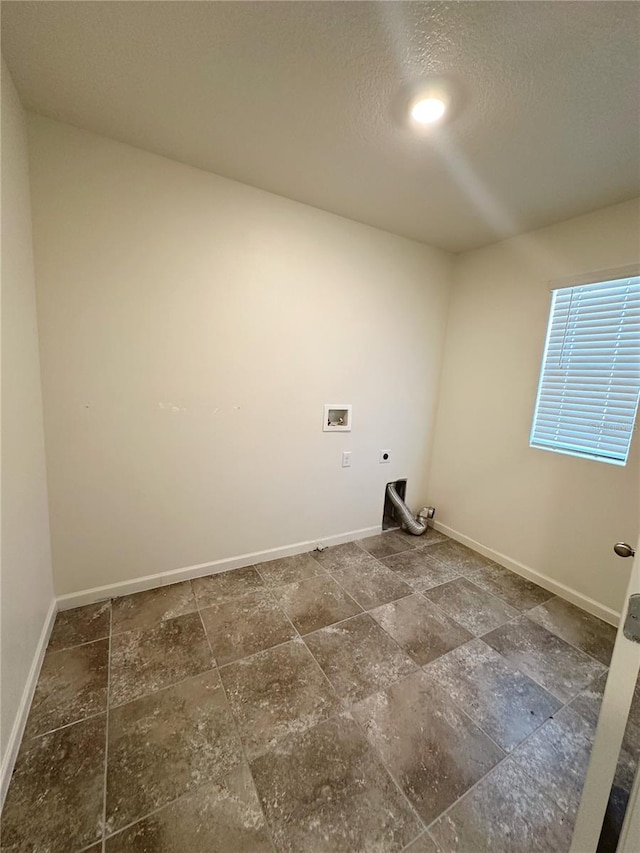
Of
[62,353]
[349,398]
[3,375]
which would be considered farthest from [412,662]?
[62,353]

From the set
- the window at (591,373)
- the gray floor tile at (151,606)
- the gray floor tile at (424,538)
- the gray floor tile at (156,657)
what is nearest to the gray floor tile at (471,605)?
the gray floor tile at (424,538)

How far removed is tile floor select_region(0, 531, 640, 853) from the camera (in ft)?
3.23

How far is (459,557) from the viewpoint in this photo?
261cm

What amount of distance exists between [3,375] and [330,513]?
2.17 m

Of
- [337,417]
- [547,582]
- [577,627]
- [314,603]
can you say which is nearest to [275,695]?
[314,603]

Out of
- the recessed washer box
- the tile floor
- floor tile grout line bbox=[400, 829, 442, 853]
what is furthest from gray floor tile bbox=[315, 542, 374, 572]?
floor tile grout line bbox=[400, 829, 442, 853]

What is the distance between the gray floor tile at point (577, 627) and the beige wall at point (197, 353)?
4.76ft

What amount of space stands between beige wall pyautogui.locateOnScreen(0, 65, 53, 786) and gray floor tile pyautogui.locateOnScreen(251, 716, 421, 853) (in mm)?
907

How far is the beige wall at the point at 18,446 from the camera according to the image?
3.66 feet

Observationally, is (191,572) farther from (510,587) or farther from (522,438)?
(522,438)

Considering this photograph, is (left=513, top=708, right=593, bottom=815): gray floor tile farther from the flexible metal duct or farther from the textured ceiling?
the textured ceiling

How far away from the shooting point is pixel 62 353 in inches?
64.2

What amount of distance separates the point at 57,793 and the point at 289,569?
146 cm

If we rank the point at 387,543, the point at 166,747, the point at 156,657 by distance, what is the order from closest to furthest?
the point at 166,747
the point at 156,657
the point at 387,543
